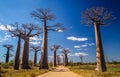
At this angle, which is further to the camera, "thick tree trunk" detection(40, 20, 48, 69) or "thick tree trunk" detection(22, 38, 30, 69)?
"thick tree trunk" detection(22, 38, 30, 69)

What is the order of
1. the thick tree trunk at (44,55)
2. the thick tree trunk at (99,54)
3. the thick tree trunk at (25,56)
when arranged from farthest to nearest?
the thick tree trunk at (25,56)
the thick tree trunk at (44,55)
the thick tree trunk at (99,54)

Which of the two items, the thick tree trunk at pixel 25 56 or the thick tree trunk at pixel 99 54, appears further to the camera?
the thick tree trunk at pixel 25 56

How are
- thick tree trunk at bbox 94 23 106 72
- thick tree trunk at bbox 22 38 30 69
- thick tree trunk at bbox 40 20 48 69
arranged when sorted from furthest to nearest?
thick tree trunk at bbox 22 38 30 69
thick tree trunk at bbox 40 20 48 69
thick tree trunk at bbox 94 23 106 72

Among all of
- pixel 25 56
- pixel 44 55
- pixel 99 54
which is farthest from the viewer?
pixel 25 56

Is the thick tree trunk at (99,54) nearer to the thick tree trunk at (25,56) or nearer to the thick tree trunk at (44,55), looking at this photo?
the thick tree trunk at (44,55)

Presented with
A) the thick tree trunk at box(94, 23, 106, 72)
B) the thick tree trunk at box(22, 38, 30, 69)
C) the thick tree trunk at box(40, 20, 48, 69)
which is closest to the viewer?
the thick tree trunk at box(94, 23, 106, 72)

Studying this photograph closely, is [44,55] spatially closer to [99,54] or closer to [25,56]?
[25,56]

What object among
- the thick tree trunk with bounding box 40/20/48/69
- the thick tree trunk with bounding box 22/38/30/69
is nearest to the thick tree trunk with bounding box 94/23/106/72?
the thick tree trunk with bounding box 40/20/48/69

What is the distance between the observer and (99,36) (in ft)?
68.1

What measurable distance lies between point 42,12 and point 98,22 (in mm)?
12961

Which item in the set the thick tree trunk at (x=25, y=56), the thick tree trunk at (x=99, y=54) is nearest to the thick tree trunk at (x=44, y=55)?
the thick tree trunk at (x=25, y=56)

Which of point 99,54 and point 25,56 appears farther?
point 25,56

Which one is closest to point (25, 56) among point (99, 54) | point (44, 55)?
point (44, 55)

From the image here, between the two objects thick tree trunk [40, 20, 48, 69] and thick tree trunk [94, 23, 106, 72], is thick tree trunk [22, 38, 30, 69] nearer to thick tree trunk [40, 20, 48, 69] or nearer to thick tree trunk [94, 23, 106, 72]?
thick tree trunk [40, 20, 48, 69]
